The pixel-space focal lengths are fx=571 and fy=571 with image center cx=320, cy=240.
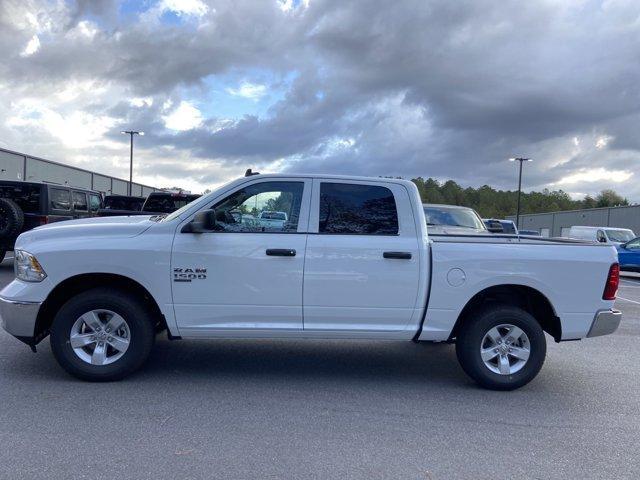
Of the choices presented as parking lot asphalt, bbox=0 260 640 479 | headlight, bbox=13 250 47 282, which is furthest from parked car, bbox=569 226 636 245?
headlight, bbox=13 250 47 282

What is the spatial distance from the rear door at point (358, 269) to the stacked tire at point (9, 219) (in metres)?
8.76

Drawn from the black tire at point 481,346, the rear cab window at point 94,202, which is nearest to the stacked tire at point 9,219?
the rear cab window at point 94,202

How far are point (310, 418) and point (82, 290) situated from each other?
2523 millimetres

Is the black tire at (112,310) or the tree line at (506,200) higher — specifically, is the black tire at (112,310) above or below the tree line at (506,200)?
below

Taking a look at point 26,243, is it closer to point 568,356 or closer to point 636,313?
point 568,356

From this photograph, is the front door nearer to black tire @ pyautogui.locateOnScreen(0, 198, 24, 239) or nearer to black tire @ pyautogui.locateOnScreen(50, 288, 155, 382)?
black tire @ pyautogui.locateOnScreen(50, 288, 155, 382)

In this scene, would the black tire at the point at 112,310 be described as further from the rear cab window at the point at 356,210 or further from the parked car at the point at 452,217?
the parked car at the point at 452,217

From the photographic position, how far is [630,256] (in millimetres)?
19234

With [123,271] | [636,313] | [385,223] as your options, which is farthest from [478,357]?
[636,313]

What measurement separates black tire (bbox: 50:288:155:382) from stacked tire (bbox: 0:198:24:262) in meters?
7.62

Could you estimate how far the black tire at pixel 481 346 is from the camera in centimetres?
541

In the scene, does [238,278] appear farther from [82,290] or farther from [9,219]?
[9,219]

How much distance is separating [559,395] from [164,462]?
Answer: 3707mm

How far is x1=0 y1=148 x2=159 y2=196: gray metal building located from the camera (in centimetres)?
3238
